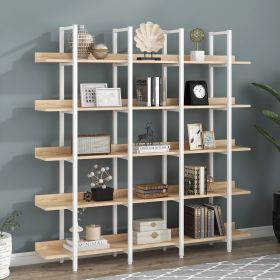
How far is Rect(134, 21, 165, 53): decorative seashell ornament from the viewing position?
4930mm

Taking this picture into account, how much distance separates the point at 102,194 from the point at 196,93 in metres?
1.06

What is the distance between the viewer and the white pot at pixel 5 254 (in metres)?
4.48

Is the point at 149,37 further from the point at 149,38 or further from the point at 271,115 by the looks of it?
the point at 271,115

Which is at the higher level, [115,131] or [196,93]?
[196,93]

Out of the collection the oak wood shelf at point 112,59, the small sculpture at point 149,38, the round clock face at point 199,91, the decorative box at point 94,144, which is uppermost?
the small sculpture at point 149,38

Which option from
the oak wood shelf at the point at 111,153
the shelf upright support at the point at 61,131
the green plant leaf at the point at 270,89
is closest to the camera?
the oak wood shelf at the point at 111,153

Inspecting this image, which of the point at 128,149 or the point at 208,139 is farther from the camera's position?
the point at 208,139

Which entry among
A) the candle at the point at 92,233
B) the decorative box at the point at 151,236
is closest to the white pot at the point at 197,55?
the decorative box at the point at 151,236

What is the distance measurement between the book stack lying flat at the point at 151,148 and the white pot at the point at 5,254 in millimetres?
1110

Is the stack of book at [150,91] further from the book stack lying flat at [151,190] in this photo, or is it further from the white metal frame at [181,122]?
the book stack lying flat at [151,190]

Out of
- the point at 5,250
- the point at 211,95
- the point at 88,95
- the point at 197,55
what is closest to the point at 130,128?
the point at 88,95

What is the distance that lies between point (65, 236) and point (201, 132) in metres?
1.31

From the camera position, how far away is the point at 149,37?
16.3 feet

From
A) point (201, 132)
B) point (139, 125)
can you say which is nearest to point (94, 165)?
point (139, 125)
